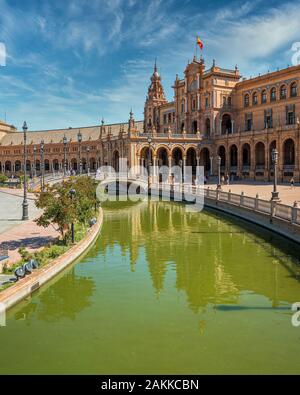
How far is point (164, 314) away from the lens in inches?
498

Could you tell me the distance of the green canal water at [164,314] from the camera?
380 inches

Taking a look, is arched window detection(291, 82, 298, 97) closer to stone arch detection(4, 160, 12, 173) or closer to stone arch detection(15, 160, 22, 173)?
stone arch detection(15, 160, 22, 173)

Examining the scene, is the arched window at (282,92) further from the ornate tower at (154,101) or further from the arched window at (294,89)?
the ornate tower at (154,101)

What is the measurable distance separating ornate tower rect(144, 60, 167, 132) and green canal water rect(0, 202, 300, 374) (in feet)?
244

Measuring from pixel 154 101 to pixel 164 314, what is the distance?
85.9 meters

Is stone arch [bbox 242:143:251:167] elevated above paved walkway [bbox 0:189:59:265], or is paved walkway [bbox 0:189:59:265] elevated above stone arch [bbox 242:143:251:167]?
stone arch [bbox 242:143:251:167]

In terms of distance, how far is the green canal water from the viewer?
9.66 m

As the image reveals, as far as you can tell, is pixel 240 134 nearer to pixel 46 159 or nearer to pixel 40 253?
pixel 40 253

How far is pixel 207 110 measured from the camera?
75812mm

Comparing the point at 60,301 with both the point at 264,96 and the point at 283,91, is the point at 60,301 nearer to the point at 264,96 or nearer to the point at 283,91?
the point at 283,91

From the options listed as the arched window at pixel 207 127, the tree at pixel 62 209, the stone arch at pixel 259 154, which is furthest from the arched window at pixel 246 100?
the tree at pixel 62 209

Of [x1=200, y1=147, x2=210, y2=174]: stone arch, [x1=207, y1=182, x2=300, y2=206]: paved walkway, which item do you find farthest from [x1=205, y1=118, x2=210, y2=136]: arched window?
[x1=207, y1=182, x2=300, y2=206]: paved walkway

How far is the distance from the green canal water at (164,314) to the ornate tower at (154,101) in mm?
74384
